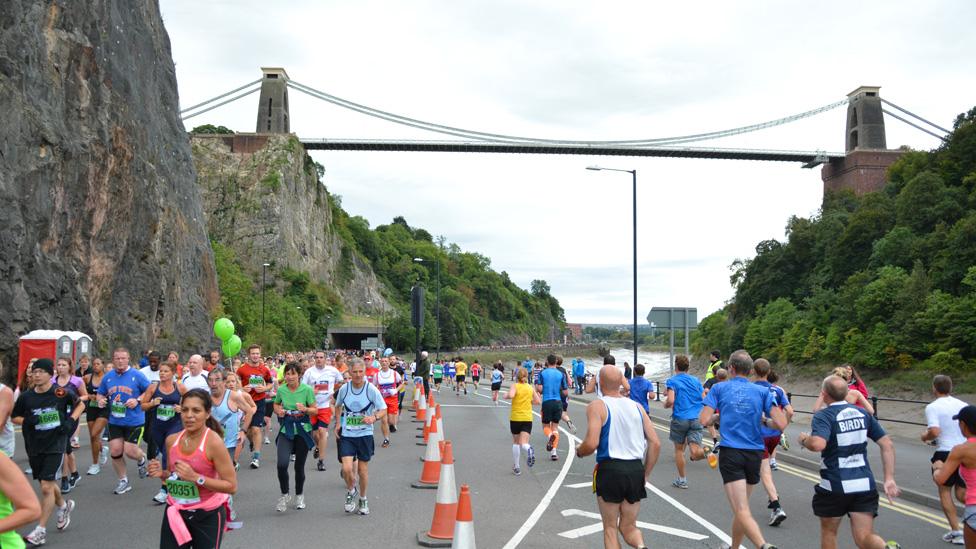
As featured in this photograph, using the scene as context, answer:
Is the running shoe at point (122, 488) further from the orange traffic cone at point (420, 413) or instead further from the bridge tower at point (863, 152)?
the bridge tower at point (863, 152)

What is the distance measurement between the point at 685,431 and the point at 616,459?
6206 millimetres

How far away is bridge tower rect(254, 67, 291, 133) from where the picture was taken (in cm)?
10656

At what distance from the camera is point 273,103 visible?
107 m

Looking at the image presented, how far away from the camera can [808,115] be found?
111812mm

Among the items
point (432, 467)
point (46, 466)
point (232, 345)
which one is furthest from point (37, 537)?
point (232, 345)

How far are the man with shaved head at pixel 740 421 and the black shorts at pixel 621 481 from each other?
1420mm

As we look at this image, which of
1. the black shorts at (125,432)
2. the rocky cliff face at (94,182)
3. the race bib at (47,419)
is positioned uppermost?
the rocky cliff face at (94,182)

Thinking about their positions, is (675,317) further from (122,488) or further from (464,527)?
(464,527)

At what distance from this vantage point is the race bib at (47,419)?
816 cm

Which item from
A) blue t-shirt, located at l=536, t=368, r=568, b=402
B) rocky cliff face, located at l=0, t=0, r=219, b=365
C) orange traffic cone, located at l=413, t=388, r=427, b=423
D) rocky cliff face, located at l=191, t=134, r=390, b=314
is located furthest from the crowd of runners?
rocky cliff face, located at l=191, t=134, r=390, b=314

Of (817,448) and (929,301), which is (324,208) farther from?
(817,448)

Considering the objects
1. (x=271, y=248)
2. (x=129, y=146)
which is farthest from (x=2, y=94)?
(x=271, y=248)

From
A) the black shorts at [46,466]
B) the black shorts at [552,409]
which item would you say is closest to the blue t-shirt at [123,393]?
the black shorts at [46,466]

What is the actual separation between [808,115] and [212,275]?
8956 cm
